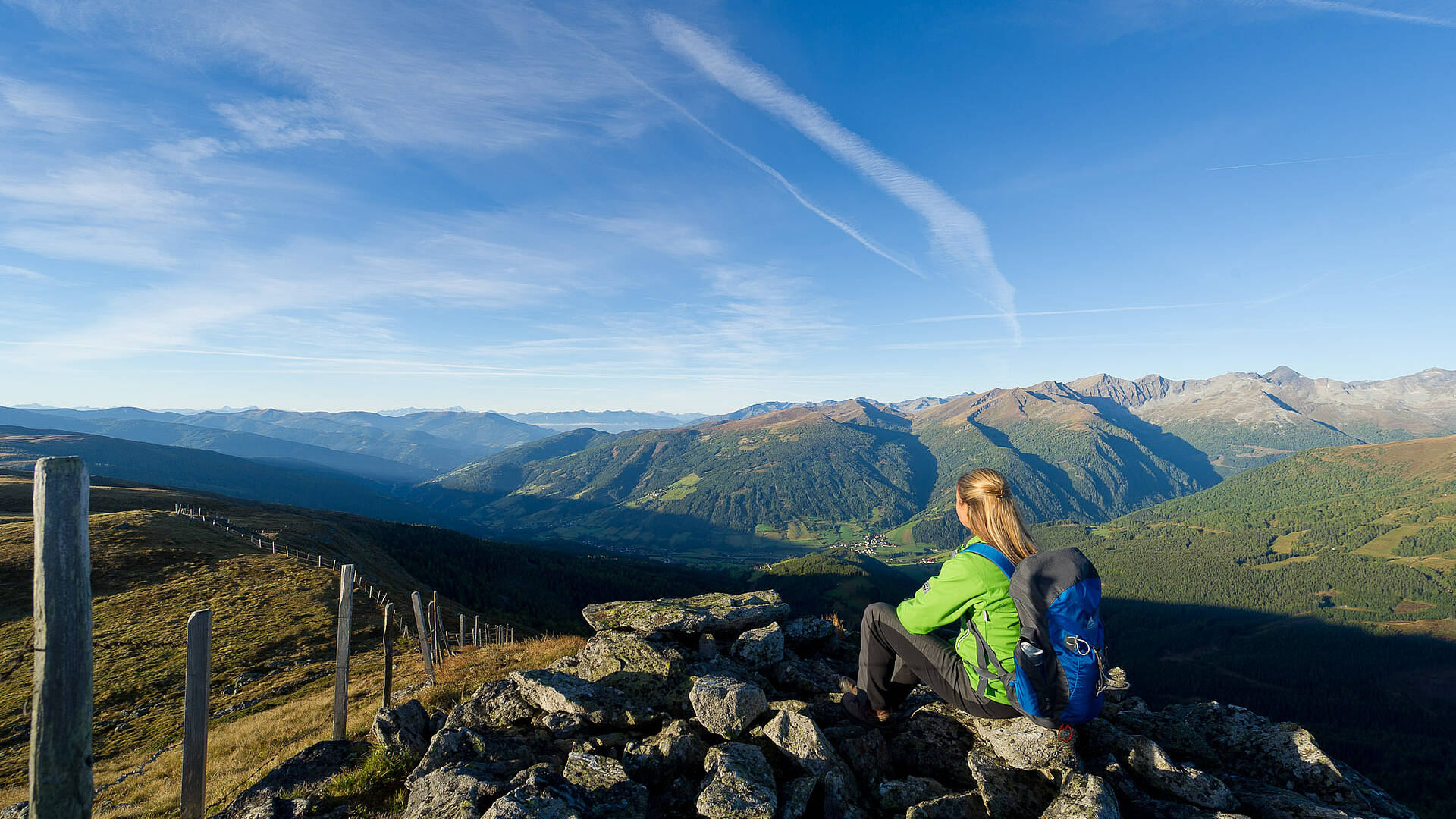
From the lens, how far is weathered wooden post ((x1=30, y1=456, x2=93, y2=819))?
5.36m

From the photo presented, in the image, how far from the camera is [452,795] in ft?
25.4

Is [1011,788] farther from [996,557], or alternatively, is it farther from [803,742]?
[996,557]

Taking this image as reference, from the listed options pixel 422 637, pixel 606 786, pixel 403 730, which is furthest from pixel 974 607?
pixel 422 637

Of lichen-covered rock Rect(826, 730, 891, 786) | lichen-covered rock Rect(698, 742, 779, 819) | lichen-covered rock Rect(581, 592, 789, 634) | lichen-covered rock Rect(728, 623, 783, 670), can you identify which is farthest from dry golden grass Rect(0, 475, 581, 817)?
lichen-covered rock Rect(826, 730, 891, 786)

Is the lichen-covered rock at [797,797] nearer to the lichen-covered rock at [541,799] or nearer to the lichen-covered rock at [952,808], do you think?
the lichen-covered rock at [952,808]

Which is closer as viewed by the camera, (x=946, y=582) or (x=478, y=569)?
(x=946, y=582)

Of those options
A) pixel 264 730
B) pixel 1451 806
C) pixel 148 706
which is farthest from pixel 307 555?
pixel 1451 806

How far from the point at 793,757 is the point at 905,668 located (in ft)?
8.07

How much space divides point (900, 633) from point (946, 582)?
1.70 meters

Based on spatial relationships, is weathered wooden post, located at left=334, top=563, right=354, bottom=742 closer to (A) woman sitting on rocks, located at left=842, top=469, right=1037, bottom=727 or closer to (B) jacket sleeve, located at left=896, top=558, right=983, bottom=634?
(A) woman sitting on rocks, located at left=842, top=469, right=1037, bottom=727

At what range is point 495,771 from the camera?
8516mm

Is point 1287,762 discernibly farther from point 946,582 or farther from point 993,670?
point 946,582

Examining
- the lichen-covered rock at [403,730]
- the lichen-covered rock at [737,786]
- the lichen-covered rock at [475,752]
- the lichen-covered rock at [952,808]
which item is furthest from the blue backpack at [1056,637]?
the lichen-covered rock at [403,730]

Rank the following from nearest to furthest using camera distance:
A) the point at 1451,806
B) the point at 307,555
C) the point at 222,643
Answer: the point at 222,643, the point at 307,555, the point at 1451,806
